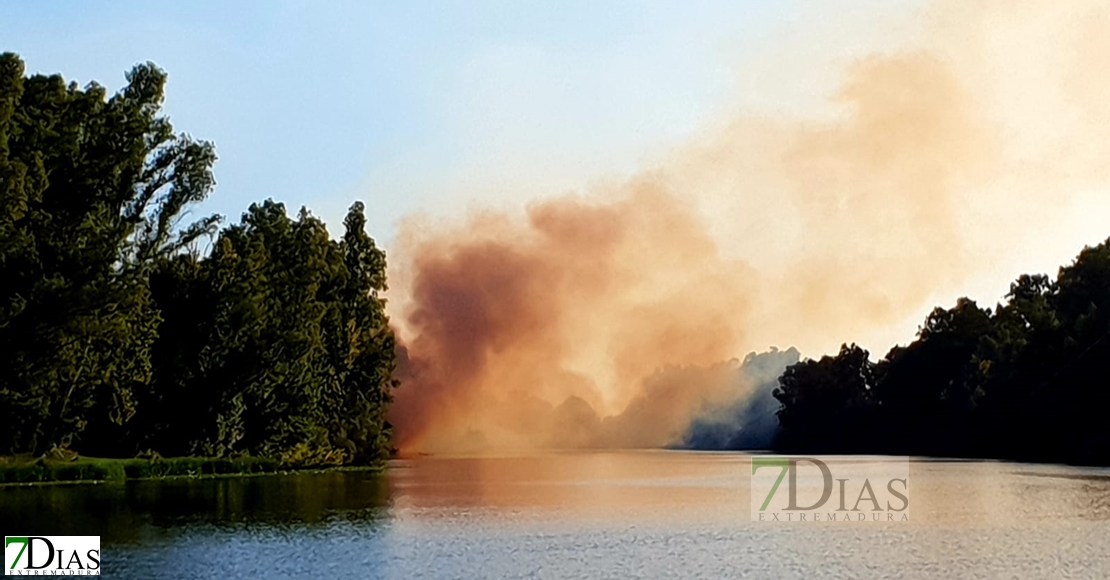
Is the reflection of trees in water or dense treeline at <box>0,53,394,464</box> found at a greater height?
dense treeline at <box>0,53,394,464</box>

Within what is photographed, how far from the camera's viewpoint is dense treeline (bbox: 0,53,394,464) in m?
69.9

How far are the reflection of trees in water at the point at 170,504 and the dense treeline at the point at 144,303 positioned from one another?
7.12 m

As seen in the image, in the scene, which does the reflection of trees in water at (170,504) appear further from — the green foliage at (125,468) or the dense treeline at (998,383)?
the dense treeline at (998,383)

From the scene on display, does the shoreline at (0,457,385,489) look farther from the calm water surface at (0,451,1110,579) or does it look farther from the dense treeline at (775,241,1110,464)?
the dense treeline at (775,241,1110,464)

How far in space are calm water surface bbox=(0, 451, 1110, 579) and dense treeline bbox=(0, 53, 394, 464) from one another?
→ 29.1 feet

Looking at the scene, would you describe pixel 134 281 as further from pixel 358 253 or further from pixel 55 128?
pixel 358 253

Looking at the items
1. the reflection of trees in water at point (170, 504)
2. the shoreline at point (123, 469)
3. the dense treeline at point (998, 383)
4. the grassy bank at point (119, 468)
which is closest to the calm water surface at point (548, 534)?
the reflection of trees in water at point (170, 504)

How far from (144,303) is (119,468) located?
960 cm

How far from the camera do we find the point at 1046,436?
130750mm

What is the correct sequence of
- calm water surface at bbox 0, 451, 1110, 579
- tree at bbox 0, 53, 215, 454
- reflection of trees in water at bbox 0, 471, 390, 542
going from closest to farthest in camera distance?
calm water surface at bbox 0, 451, 1110, 579 → reflection of trees in water at bbox 0, 471, 390, 542 → tree at bbox 0, 53, 215, 454

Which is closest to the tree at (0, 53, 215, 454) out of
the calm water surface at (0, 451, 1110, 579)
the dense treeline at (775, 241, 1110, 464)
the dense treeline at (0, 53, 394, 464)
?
A: the dense treeline at (0, 53, 394, 464)

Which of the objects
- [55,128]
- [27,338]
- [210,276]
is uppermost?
[55,128]

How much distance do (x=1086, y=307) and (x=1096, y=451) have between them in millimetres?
22534

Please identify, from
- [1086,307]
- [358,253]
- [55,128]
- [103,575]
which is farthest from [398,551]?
[1086,307]
